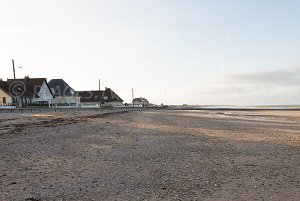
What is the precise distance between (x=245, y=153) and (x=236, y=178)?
423cm

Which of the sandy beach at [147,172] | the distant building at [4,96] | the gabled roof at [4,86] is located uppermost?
the gabled roof at [4,86]

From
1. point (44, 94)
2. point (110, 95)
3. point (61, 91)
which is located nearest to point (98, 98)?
point (110, 95)

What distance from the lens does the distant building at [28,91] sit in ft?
218

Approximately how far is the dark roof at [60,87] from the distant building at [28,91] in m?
12.4

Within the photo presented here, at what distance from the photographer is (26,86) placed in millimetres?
71250

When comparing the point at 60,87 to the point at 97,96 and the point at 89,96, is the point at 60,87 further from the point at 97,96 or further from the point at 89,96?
the point at 97,96

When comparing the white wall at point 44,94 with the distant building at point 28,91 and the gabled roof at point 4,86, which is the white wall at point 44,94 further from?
the gabled roof at point 4,86

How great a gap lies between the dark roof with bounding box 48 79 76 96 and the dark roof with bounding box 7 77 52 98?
17805 mm

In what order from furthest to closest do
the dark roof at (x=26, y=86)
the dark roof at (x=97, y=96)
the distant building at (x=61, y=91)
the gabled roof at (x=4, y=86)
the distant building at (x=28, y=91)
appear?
1. the dark roof at (x=97, y=96)
2. the distant building at (x=61, y=91)
3. the dark roof at (x=26, y=86)
4. the distant building at (x=28, y=91)
5. the gabled roof at (x=4, y=86)

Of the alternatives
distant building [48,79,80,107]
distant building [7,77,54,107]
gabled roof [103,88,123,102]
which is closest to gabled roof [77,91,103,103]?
gabled roof [103,88,123,102]

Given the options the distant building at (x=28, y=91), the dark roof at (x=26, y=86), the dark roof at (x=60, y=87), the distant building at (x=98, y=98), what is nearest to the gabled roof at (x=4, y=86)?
the distant building at (x=28, y=91)

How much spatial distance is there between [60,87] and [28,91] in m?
23.7

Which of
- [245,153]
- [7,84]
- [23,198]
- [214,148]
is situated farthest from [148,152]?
[7,84]

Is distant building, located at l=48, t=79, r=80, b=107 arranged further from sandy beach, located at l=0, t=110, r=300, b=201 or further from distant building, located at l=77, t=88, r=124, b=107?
sandy beach, located at l=0, t=110, r=300, b=201
